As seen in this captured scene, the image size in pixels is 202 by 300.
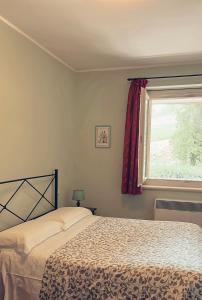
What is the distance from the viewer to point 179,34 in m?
2.80

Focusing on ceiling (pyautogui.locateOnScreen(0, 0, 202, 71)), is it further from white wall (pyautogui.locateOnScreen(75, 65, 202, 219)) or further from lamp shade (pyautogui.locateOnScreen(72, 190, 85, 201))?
lamp shade (pyautogui.locateOnScreen(72, 190, 85, 201))

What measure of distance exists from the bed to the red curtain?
123cm

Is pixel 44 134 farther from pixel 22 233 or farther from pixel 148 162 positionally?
pixel 148 162

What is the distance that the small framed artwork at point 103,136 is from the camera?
4.04 m

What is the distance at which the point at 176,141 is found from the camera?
13.0 feet

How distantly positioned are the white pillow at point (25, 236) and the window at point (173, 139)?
1.78 metres

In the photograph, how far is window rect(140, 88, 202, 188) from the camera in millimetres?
3844

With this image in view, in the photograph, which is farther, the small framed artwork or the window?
the small framed artwork

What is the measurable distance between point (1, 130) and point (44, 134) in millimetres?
798

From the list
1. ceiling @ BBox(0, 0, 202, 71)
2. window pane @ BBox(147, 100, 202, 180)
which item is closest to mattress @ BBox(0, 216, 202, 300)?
window pane @ BBox(147, 100, 202, 180)

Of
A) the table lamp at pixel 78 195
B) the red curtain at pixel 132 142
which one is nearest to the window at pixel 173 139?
the red curtain at pixel 132 142

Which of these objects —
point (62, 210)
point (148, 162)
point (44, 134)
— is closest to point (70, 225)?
point (62, 210)

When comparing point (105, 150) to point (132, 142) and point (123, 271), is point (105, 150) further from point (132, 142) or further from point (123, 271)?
point (123, 271)

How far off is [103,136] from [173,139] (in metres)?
1.03
